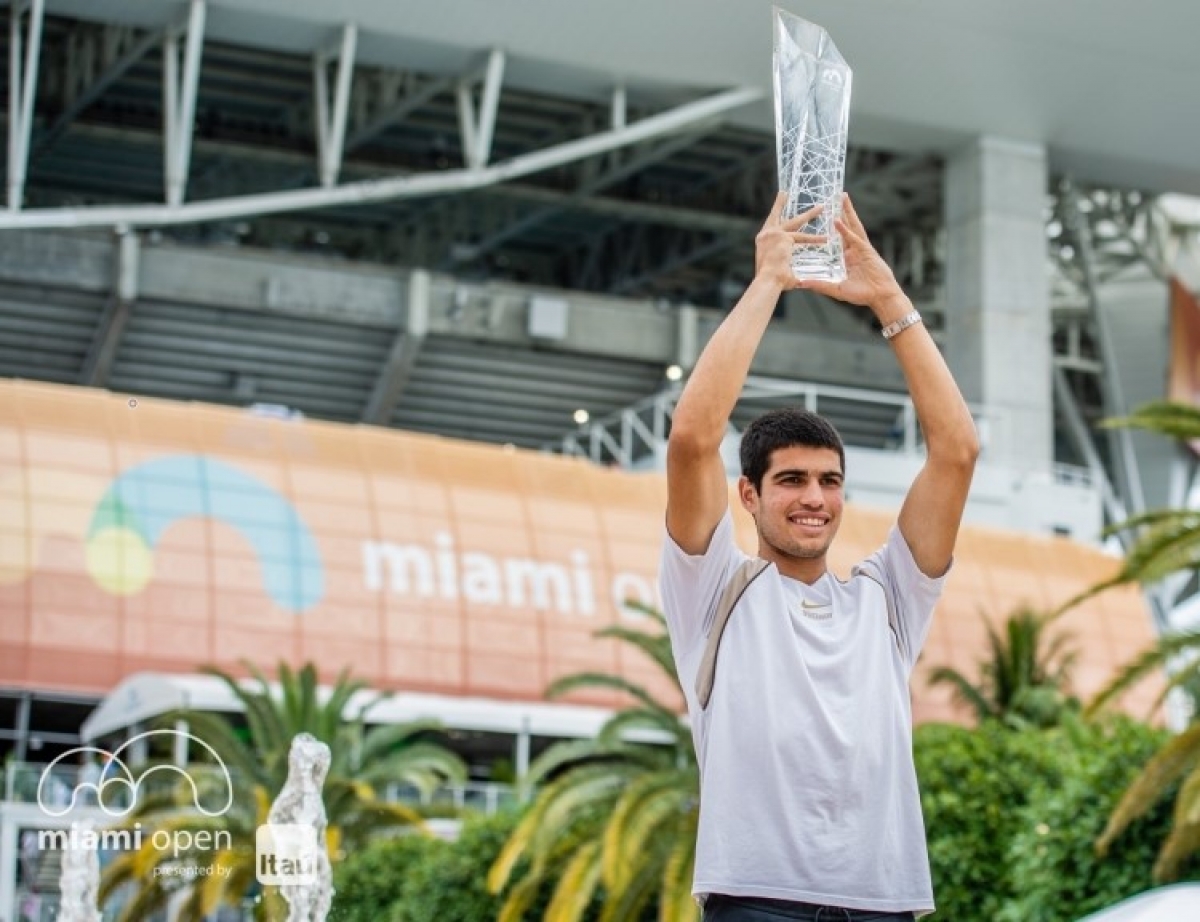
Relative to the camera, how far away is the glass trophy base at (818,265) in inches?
201

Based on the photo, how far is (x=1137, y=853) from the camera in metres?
20.7

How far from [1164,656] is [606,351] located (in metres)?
42.4

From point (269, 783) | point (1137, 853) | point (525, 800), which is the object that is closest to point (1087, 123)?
point (525, 800)

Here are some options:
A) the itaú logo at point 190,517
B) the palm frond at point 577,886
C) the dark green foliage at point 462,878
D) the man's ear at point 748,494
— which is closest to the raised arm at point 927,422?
the man's ear at point 748,494

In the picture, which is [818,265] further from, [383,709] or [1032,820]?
[383,709]

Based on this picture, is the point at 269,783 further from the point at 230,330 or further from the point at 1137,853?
the point at 230,330

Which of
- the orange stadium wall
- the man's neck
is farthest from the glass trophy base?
the orange stadium wall

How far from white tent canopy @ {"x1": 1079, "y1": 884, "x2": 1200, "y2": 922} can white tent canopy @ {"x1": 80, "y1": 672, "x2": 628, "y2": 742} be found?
32.5 meters

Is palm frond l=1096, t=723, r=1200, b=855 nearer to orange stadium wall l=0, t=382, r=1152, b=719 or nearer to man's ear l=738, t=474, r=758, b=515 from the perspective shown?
man's ear l=738, t=474, r=758, b=515

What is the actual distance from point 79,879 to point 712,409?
1159 centimetres

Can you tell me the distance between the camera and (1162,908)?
590 centimetres

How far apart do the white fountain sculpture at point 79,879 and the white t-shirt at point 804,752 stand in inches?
406

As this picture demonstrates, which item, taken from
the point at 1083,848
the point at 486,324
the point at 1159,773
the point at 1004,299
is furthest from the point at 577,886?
the point at 486,324

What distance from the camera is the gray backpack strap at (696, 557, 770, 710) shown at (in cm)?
491
